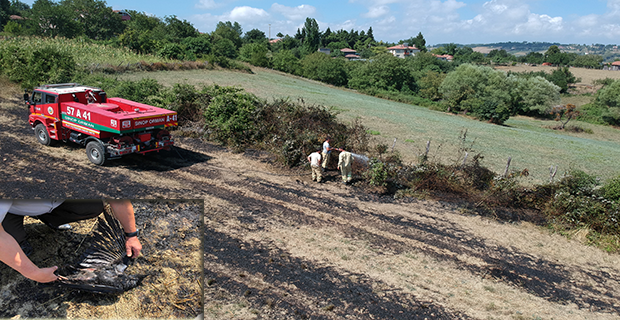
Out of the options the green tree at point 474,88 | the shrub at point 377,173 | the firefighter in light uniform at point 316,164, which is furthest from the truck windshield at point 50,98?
the green tree at point 474,88

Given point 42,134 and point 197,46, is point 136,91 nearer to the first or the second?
point 42,134

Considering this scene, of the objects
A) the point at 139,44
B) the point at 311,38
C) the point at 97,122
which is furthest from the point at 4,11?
the point at 97,122

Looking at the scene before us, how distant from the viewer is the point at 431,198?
42.0ft

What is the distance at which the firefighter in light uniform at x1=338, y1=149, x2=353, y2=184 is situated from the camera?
1326 cm

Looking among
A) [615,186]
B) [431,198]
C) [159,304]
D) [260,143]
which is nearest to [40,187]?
[260,143]

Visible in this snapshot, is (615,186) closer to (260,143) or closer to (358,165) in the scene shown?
(358,165)

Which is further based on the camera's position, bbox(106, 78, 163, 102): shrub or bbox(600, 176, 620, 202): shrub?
bbox(106, 78, 163, 102): shrub

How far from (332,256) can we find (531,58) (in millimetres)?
170017

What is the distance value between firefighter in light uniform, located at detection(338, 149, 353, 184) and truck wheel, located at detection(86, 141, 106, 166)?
28.5 ft

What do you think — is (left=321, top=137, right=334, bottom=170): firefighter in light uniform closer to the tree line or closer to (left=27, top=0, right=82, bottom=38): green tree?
the tree line

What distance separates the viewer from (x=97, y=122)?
12844 millimetres

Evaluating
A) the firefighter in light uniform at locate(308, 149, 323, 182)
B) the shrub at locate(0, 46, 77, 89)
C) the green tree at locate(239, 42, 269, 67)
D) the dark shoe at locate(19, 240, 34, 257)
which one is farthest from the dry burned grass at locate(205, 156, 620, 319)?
the green tree at locate(239, 42, 269, 67)

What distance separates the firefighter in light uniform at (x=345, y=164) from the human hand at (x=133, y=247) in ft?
37.3

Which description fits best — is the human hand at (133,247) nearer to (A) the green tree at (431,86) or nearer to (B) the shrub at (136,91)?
(B) the shrub at (136,91)
